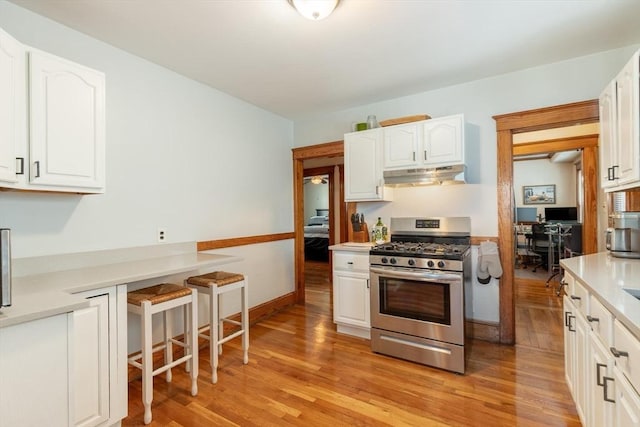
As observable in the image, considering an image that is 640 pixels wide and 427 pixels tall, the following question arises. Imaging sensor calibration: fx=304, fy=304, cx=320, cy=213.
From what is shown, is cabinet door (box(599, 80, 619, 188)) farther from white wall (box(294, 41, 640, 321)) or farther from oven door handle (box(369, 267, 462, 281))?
oven door handle (box(369, 267, 462, 281))

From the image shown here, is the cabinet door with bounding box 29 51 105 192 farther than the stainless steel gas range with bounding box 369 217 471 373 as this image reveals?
No

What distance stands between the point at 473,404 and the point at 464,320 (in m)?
0.59

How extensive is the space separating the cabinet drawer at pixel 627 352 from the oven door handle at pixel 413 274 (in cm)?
125

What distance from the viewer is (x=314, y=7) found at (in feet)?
5.85

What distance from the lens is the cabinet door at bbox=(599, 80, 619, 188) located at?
2002 mm

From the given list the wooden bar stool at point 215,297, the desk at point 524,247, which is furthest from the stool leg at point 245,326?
the desk at point 524,247

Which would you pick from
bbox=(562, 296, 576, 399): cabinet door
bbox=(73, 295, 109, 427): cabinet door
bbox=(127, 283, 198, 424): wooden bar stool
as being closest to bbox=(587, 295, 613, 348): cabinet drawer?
bbox=(562, 296, 576, 399): cabinet door

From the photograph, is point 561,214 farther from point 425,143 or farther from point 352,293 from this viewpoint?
point 352,293

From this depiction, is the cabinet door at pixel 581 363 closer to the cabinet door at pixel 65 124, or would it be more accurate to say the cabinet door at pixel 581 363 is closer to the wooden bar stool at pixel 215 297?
the wooden bar stool at pixel 215 297

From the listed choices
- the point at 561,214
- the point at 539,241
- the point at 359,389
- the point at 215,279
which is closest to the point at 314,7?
the point at 215,279

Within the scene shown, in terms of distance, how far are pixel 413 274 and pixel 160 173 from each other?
2.31 metres

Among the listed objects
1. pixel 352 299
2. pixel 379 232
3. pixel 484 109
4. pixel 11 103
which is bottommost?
pixel 352 299

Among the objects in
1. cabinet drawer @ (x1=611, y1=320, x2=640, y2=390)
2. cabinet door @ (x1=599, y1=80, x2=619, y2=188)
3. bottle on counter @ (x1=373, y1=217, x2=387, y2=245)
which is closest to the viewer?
cabinet drawer @ (x1=611, y1=320, x2=640, y2=390)

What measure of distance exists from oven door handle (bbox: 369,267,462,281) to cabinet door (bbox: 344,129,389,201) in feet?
2.82
